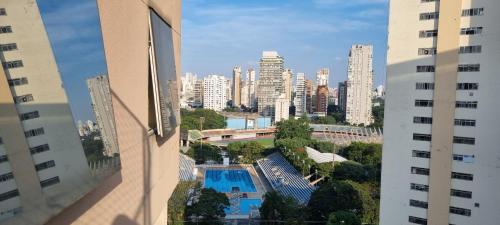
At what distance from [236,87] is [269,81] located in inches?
370

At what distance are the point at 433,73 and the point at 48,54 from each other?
618 cm

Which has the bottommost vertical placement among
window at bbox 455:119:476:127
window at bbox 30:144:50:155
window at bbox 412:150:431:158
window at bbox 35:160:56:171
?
window at bbox 412:150:431:158

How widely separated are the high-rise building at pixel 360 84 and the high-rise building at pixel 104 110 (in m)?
33.6

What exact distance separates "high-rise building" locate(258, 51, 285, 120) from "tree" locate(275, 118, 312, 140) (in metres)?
13.7

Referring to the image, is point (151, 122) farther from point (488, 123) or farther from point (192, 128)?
point (192, 128)

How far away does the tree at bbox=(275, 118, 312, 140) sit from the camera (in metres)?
25.6

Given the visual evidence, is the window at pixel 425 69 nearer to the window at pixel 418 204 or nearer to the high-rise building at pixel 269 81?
the window at pixel 418 204

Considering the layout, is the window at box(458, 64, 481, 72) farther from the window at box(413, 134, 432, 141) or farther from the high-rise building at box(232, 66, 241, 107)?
the high-rise building at box(232, 66, 241, 107)

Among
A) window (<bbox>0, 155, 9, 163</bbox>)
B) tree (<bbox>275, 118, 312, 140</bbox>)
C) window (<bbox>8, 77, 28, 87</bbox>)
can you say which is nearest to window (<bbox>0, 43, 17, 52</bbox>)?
window (<bbox>8, 77, 28, 87</bbox>)

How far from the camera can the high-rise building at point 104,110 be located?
6.81ft

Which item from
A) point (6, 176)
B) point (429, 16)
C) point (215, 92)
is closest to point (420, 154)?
point (429, 16)

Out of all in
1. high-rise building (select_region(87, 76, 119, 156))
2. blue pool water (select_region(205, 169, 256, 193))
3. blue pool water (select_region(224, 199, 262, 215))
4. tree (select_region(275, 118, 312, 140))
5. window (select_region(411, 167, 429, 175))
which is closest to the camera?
high-rise building (select_region(87, 76, 119, 156))

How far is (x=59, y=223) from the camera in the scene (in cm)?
182

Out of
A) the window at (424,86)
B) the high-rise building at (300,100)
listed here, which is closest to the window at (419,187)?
the window at (424,86)
